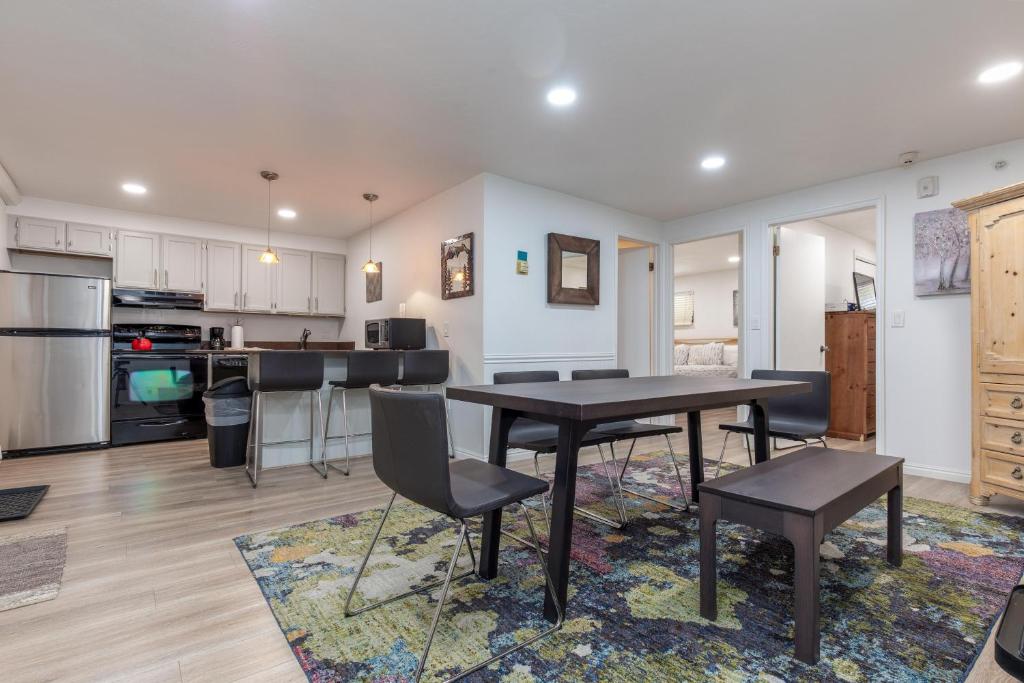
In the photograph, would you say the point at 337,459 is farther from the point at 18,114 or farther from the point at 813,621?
the point at 813,621

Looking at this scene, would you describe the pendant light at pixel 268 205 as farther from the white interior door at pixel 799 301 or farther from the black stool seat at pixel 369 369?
the white interior door at pixel 799 301

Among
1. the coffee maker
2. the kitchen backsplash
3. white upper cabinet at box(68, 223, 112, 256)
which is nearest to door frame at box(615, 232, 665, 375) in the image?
the kitchen backsplash

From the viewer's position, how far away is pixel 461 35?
7.31 feet

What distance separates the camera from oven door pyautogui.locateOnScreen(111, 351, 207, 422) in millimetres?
4684

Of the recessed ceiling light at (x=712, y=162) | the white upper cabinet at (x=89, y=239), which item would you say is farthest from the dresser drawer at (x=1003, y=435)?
the white upper cabinet at (x=89, y=239)

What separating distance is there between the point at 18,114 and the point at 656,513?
180 inches

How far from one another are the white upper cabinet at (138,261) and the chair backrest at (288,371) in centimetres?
270

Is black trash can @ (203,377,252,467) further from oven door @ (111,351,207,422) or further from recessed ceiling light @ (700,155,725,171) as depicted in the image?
recessed ceiling light @ (700,155,725,171)

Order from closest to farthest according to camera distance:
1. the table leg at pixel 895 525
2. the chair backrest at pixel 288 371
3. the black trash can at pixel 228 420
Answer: the table leg at pixel 895 525, the chair backrest at pixel 288 371, the black trash can at pixel 228 420

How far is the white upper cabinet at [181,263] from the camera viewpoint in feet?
17.5

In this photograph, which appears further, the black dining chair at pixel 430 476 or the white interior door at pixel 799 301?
the white interior door at pixel 799 301

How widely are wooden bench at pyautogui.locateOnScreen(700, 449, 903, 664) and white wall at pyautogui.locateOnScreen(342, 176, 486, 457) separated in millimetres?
2480

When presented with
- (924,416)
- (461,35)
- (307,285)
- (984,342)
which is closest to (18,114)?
(461,35)

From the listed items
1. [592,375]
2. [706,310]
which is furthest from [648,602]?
[706,310]
